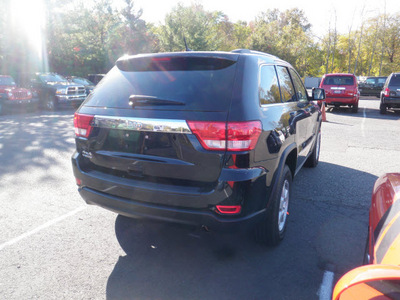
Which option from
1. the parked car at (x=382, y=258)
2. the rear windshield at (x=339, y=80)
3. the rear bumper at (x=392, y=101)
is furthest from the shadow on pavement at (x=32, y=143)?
the rear bumper at (x=392, y=101)

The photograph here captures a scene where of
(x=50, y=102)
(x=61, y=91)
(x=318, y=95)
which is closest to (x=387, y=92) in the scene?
(x=318, y=95)

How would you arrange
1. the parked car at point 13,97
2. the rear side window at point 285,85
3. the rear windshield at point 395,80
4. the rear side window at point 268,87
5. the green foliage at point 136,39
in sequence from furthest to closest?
the green foliage at point 136,39 < the rear windshield at point 395,80 < the parked car at point 13,97 < the rear side window at point 285,85 < the rear side window at point 268,87

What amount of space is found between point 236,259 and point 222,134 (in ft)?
4.25

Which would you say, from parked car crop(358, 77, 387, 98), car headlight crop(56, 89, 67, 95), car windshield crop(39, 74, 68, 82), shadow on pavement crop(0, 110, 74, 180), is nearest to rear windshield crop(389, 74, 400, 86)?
parked car crop(358, 77, 387, 98)

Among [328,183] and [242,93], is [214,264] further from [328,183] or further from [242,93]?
[328,183]

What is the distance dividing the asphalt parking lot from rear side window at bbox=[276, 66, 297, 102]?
4.71 feet

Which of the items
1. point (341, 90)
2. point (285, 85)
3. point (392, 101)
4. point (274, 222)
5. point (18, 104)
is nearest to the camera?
point (274, 222)

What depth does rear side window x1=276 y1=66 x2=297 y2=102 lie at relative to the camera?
3681 mm

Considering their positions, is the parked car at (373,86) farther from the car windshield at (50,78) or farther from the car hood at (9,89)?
the car hood at (9,89)

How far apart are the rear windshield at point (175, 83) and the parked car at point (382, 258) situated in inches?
52.3

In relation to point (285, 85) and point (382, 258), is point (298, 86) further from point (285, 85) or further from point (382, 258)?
point (382, 258)

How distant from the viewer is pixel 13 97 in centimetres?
1402

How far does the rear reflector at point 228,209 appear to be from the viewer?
8.09ft

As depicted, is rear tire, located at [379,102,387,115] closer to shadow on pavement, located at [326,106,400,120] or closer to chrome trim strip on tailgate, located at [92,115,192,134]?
shadow on pavement, located at [326,106,400,120]
